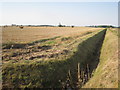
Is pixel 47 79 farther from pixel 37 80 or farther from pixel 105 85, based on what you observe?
pixel 105 85

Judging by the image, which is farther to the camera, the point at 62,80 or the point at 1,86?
the point at 62,80

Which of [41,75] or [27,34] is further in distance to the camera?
[27,34]

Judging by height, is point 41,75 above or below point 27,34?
below

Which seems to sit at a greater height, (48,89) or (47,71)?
(47,71)

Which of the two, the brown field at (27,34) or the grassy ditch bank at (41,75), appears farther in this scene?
the brown field at (27,34)

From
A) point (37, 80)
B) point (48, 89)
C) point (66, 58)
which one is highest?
point (66, 58)

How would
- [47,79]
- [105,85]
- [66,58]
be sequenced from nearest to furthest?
1. [105,85]
2. [47,79]
3. [66,58]

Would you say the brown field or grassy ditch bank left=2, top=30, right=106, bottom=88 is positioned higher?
the brown field

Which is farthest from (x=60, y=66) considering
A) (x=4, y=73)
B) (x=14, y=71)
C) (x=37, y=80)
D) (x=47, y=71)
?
(x=4, y=73)

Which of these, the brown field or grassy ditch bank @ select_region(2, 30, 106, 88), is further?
the brown field

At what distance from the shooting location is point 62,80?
9.19m

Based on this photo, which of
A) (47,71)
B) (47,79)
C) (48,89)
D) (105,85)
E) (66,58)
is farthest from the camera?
(66,58)

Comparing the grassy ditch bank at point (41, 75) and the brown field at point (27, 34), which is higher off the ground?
the brown field at point (27, 34)

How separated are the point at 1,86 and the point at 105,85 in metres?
6.61
